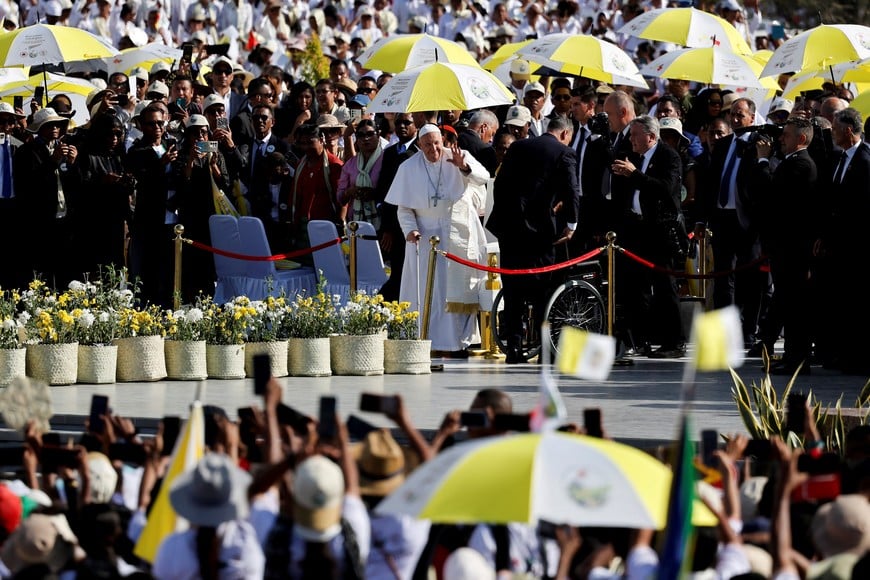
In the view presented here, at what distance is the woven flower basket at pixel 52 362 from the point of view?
548 inches

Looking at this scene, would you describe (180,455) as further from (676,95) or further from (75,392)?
(676,95)

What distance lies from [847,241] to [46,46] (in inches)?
373

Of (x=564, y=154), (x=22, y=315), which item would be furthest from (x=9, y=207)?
(x=564, y=154)

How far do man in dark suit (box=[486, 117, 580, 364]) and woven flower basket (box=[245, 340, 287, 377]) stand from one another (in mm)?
2178

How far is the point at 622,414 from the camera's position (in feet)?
40.5

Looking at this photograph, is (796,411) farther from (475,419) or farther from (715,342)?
(715,342)

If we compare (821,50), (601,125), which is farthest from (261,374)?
(821,50)

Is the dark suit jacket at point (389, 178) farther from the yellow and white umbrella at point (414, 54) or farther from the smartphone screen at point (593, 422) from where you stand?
the smartphone screen at point (593, 422)

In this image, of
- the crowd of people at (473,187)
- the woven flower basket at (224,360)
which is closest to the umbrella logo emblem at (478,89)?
the crowd of people at (473,187)

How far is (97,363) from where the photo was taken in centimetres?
1415

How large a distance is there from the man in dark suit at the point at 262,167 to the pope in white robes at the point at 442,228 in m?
2.51

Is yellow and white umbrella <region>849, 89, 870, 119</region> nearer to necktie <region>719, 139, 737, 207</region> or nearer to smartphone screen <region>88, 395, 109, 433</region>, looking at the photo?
necktie <region>719, 139, 737, 207</region>

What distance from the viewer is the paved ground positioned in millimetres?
12070

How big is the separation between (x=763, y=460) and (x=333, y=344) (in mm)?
7191
